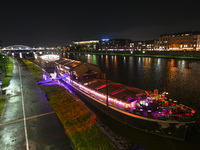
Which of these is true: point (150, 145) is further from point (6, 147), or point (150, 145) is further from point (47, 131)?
point (6, 147)

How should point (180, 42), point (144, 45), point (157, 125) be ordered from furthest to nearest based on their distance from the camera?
1. point (144, 45)
2. point (180, 42)
3. point (157, 125)

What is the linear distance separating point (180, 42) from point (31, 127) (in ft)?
432

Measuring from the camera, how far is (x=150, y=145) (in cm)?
1368

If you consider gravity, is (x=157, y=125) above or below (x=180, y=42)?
below

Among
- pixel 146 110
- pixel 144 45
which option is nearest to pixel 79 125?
pixel 146 110

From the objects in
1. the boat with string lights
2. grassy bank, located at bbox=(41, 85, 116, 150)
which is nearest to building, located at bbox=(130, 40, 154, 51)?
the boat with string lights

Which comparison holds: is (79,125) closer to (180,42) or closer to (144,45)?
(180,42)

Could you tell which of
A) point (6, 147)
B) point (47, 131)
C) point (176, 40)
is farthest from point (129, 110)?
point (176, 40)

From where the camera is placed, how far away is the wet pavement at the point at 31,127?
39.3ft

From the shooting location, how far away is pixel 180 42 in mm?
116062

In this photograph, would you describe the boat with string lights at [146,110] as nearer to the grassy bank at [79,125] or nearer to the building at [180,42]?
the grassy bank at [79,125]

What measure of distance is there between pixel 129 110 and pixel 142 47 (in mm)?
156295

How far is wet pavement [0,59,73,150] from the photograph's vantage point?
11984 mm

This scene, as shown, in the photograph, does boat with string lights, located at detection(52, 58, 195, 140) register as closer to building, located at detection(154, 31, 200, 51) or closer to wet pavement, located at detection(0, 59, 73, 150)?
wet pavement, located at detection(0, 59, 73, 150)
